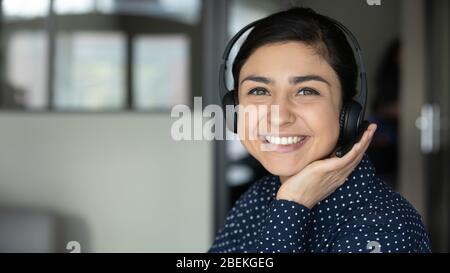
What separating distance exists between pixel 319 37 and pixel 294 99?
0.17ft

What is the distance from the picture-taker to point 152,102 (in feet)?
6.33

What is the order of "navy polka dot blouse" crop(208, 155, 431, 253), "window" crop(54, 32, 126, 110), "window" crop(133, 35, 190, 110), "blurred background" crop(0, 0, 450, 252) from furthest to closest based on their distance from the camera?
"window" crop(54, 32, 126, 110), "window" crop(133, 35, 190, 110), "blurred background" crop(0, 0, 450, 252), "navy polka dot blouse" crop(208, 155, 431, 253)

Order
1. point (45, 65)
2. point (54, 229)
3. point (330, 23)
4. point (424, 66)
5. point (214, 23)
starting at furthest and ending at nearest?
point (424, 66) → point (45, 65) → point (214, 23) → point (54, 229) → point (330, 23)

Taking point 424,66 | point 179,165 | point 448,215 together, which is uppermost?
point 424,66

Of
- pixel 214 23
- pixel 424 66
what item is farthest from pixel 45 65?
pixel 424 66

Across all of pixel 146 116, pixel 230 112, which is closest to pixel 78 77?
pixel 146 116

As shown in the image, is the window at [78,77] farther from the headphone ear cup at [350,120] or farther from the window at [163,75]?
the headphone ear cup at [350,120]

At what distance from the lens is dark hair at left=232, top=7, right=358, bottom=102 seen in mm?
461

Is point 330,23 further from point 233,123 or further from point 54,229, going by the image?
point 54,229

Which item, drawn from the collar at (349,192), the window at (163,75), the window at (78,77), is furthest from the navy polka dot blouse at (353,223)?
the window at (78,77)

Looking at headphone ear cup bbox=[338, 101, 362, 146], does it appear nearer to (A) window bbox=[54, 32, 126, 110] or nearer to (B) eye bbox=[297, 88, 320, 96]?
(B) eye bbox=[297, 88, 320, 96]

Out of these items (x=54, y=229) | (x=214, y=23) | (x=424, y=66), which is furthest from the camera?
(x=424, y=66)

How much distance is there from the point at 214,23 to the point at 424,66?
3.95ft

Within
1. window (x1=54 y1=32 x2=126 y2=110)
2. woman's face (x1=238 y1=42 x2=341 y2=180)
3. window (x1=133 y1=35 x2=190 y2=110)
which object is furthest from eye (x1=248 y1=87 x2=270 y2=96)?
window (x1=54 y1=32 x2=126 y2=110)
